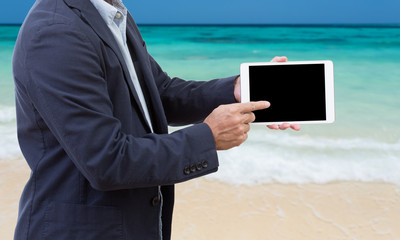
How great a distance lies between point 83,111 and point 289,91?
50cm

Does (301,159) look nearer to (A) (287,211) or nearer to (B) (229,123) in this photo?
(A) (287,211)

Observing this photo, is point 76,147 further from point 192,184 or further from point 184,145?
point 192,184

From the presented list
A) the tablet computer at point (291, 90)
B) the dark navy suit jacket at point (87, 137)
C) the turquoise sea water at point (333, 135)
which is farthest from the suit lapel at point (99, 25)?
the turquoise sea water at point (333, 135)

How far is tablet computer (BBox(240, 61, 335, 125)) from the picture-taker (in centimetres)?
99

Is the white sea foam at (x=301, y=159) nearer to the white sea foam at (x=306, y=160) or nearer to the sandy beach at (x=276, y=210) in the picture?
the white sea foam at (x=306, y=160)

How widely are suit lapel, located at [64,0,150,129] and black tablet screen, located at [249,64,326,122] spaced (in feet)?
1.00

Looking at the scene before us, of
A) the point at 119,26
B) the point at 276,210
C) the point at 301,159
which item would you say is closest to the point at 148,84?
the point at 119,26

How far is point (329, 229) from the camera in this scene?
7.03ft

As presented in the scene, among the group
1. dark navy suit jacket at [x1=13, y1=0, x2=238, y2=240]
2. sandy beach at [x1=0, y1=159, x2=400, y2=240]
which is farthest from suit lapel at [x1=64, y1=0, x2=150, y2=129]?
sandy beach at [x1=0, y1=159, x2=400, y2=240]

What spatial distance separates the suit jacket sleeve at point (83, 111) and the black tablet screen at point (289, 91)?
30 centimetres

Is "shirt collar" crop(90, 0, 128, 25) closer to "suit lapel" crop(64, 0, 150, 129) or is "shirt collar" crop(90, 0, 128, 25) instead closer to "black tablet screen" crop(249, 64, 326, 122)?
"suit lapel" crop(64, 0, 150, 129)

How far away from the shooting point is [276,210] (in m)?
2.29

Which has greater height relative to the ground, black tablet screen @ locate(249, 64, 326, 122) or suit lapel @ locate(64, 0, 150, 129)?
suit lapel @ locate(64, 0, 150, 129)

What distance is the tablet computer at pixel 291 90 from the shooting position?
992 mm
